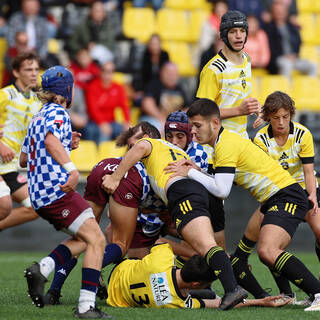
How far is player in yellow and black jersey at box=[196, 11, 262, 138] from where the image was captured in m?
7.20

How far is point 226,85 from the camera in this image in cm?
723

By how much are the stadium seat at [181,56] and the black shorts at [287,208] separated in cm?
831

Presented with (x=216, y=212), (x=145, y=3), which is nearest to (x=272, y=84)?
(x=145, y=3)

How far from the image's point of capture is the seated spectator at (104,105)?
12.6 metres

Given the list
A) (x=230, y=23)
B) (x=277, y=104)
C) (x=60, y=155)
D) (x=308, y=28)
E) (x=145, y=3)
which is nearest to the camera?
(x=60, y=155)

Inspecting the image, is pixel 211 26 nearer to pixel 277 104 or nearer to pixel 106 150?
pixel 106 150

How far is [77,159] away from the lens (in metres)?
12.2

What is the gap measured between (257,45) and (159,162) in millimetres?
8226

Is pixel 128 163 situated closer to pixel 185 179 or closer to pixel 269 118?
pixel 185 179

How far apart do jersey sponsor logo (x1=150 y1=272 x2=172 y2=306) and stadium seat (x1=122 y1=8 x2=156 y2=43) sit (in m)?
9.11

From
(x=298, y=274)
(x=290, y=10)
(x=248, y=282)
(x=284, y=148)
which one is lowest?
(x=248, y=282)

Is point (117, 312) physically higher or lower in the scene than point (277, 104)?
lower

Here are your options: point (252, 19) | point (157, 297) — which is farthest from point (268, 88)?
point (157, 297)

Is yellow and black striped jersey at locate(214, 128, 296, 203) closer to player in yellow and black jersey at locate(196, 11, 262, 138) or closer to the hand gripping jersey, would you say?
player in yellow and black jersey at locate(196, 11, 262, 138)
